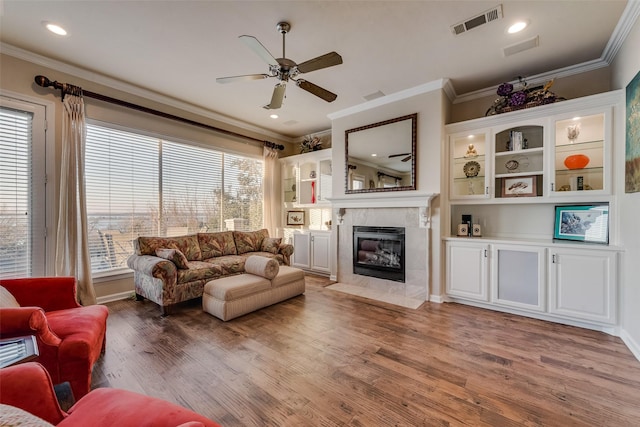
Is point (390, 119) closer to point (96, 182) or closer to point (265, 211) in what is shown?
point (265, 211)

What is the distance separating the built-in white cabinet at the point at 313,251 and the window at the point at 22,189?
145 inches

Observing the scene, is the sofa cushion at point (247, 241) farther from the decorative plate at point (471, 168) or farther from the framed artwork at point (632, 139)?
the framed artwork at point (632, 139)

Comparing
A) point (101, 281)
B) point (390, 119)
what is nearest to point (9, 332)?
point (101, 281)

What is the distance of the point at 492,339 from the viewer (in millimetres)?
2559

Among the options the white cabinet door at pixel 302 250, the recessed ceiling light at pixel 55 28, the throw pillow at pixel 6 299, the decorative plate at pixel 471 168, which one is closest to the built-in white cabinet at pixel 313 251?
the white cabinet door at pixel 302 250

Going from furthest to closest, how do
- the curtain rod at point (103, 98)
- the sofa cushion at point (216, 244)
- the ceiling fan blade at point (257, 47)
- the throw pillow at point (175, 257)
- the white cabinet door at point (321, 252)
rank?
1. the white cabinet door at point (321, 252)
2. the sofa cushion at point (216, 244)
3. the throw pillow at point (175, 257)
4. the curtain rod at point (103, 98)
5. the ceiling fan blade at point (257, 47)

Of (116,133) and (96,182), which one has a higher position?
(116,133)

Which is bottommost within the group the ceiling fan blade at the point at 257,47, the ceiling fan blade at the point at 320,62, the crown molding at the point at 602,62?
the ceiling fan blade at the point at 320,62

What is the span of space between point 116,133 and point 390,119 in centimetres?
392

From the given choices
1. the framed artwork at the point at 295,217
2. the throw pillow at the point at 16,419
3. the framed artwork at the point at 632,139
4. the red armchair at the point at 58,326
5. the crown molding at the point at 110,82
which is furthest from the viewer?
the framed artwork at the point at 295,217

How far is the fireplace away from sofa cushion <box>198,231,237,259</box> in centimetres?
209

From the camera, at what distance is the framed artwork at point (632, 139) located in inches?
89.7

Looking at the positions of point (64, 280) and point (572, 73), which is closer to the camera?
point (64, 280)

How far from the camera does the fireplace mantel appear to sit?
3.65 m
